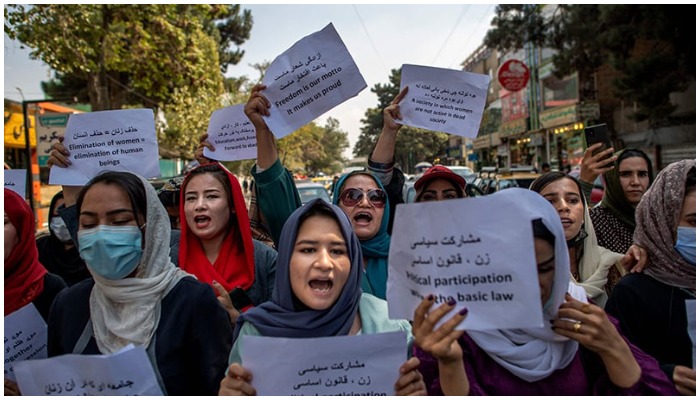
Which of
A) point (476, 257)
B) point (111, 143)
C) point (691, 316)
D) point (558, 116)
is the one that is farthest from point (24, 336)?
point (558, 116)

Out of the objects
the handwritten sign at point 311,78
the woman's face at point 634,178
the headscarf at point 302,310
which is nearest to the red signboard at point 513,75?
the woman's face at point 634,178

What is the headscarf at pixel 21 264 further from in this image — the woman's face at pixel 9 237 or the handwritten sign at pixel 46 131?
the handwritten sign at pixel 46 131

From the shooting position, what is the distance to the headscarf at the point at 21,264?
2.10 m

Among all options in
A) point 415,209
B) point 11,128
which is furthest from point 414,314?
point 11,128

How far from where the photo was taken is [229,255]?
2559 mm

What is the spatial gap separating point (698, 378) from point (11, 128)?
2592cm

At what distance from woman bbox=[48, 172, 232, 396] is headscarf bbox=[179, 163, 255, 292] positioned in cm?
53

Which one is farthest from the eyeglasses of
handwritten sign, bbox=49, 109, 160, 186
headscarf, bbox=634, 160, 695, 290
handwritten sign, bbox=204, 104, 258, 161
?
headscarf, bbox=634, 160, 695, 290

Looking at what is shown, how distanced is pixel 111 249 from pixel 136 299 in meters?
0.20

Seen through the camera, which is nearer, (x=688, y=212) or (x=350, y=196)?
(x=688, y=212)

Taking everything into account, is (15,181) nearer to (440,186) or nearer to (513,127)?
(440,186)

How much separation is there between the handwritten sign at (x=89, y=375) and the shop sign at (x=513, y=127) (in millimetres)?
32272

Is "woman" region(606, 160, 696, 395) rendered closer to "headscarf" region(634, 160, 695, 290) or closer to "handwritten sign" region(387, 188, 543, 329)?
"headscarf" region(634, 160, 695, 290)

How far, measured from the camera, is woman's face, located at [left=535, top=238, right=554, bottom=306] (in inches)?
58.2
